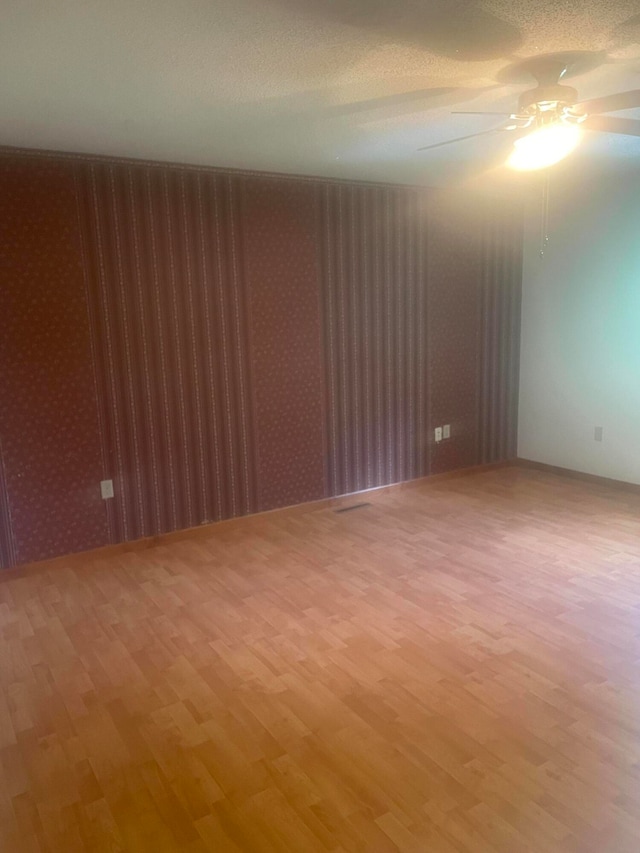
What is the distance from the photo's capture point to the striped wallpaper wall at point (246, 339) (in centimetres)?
342

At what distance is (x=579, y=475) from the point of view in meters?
4.95

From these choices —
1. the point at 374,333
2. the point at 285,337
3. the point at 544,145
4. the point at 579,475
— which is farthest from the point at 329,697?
the point at 579,475

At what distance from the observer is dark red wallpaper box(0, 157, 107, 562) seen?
3.21 m

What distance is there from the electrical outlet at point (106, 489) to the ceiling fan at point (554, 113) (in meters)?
2.76

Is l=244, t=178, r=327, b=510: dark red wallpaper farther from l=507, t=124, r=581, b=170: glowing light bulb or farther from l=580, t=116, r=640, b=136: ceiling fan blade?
l=580, t=116, r=640, b=136: ceiling fan blade

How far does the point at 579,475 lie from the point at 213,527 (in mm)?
2989

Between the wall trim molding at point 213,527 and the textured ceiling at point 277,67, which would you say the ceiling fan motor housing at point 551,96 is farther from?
the wall trim molding at point 213,527

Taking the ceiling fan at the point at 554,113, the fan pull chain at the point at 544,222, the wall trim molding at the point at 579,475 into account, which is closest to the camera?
the ceiling fan at the point at 554,113

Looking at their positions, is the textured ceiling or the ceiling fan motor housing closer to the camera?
the textured ceiling

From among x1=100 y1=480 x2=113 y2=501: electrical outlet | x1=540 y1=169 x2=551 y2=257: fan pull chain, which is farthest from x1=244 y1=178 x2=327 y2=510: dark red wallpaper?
x1=540 y1=169 x2=551 y2=257: fan pull chain

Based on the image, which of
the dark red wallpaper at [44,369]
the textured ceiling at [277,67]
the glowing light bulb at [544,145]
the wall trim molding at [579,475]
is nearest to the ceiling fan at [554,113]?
the glowing light bulb at [544,145]

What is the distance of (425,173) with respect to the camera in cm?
405

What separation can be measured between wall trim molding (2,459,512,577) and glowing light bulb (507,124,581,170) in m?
2.68

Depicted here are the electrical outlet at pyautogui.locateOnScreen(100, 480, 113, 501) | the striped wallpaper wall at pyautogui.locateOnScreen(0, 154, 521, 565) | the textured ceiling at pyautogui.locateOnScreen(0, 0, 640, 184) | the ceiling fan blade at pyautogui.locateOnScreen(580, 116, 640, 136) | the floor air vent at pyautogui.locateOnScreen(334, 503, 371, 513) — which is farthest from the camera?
the floor air vent at pyautogui.locateOnScreen(334, 503, 371, 513)
